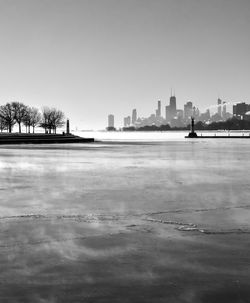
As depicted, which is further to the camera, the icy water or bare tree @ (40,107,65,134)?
bare tree @ (40,107,65,134)

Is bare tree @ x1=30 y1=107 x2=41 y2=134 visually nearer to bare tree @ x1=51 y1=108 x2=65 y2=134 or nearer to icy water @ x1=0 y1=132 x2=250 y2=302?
bare tree @ x1=51 y1=108 x2=65 y2=134

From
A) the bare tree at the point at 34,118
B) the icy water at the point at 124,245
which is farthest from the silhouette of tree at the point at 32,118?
the icy water at the point at 124,245

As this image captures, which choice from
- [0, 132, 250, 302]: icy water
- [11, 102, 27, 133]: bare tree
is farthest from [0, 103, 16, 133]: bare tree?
[0, 132, 250, 302]: icy water

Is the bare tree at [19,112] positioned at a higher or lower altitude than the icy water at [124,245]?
higher

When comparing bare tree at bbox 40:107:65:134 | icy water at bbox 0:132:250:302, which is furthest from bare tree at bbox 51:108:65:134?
icy water at bbox 0:132:250:302

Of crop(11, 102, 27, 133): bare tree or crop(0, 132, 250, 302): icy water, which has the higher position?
crop(11, 102, 27, 133): bare tree

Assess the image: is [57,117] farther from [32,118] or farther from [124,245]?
[124,245]

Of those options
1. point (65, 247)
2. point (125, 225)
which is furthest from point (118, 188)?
point (65, 247)

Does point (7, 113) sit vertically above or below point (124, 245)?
above

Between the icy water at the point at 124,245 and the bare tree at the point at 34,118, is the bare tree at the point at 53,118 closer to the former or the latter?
the bare tree at the point at 34,118

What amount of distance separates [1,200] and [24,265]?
687cm

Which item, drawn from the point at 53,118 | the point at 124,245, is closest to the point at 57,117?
the point at 53,118

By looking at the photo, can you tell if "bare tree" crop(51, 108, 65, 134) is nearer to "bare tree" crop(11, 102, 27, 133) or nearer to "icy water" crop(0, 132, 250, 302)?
"bare tree" crop(11, 102, 27, 133)

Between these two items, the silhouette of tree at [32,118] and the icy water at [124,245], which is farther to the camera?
the silhouette of tree at [32,118]
